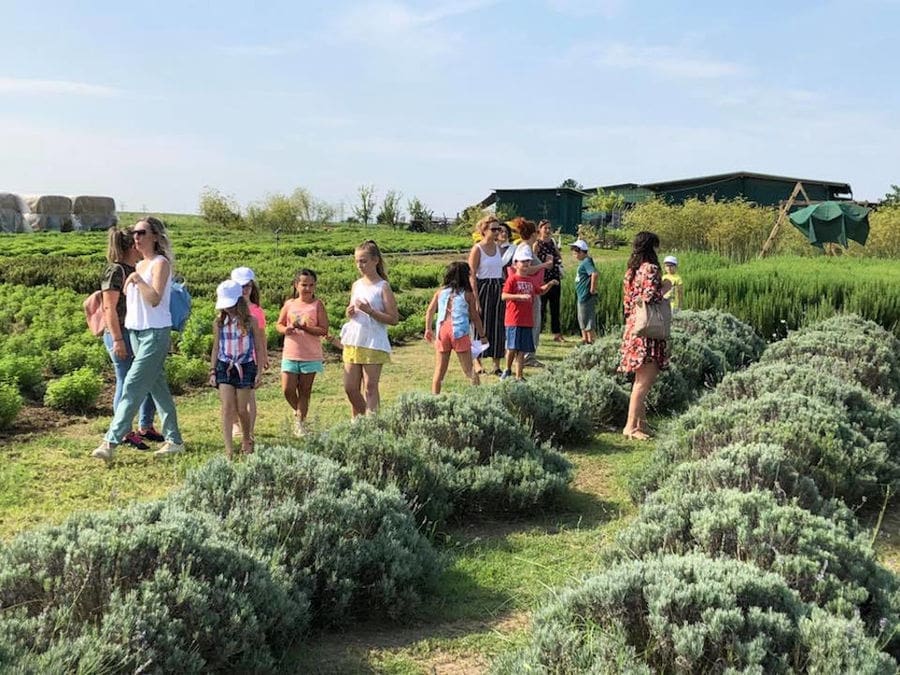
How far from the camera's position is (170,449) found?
6.24 metres

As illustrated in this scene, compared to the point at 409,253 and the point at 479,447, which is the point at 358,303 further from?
the point at 409,253

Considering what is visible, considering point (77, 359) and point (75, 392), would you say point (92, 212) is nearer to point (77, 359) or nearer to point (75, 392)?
point (77, 359)

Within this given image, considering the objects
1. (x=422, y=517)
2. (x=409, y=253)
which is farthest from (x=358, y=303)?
(x=409, y=253)

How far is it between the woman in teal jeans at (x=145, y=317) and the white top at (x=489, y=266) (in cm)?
377

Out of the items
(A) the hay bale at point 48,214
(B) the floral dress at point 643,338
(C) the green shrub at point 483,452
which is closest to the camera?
(C) the green shrub at point 483,452

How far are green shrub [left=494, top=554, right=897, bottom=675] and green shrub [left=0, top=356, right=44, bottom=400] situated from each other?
6.94 metres

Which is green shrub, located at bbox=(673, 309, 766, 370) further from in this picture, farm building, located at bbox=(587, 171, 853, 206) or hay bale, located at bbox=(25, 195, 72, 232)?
hay bale, located at bbox=(25, 195, 72, 232)

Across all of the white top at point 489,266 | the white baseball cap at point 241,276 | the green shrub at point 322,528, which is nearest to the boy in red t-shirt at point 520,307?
the white top at point 489,266

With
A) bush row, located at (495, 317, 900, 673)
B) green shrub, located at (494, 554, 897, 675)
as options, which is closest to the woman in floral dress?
bush row, located at (495, 317, 900, 673)

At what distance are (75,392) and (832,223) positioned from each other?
20257 mm

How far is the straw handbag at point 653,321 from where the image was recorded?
6.62 meters

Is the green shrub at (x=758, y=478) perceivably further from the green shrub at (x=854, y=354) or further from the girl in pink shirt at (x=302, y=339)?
the green shrub at (x=854, y=354)

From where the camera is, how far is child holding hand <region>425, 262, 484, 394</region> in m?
7.51

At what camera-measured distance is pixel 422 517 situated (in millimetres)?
4629
